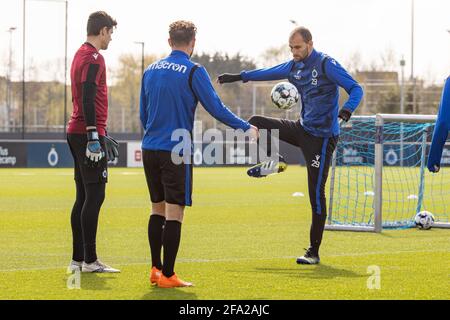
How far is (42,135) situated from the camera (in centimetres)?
5478

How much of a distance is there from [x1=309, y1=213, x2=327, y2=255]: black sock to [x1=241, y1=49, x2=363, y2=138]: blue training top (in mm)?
820

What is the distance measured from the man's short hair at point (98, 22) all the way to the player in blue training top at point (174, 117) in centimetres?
108

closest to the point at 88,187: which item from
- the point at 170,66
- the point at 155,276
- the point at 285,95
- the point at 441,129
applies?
the point at 155,276

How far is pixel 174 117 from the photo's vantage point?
25.6ft

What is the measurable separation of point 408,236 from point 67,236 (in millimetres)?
4373

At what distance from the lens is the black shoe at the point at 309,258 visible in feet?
31.3

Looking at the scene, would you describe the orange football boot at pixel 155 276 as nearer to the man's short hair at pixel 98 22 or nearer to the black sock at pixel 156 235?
the black sock at pixel 156 235

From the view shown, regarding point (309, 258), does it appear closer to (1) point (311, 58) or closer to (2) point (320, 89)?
(2) point (320, 89)

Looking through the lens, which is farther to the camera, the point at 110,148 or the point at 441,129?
the point at 110,148

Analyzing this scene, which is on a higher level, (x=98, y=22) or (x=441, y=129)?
(x=98, y=22)

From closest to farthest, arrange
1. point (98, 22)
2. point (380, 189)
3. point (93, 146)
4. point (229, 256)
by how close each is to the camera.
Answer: point (93, 146)
point (98, 22)
point (229, 256)
point (380, 189)

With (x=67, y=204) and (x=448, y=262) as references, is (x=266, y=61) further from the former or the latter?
(x=448, y=262)

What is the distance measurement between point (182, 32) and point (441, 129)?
2191 mm
